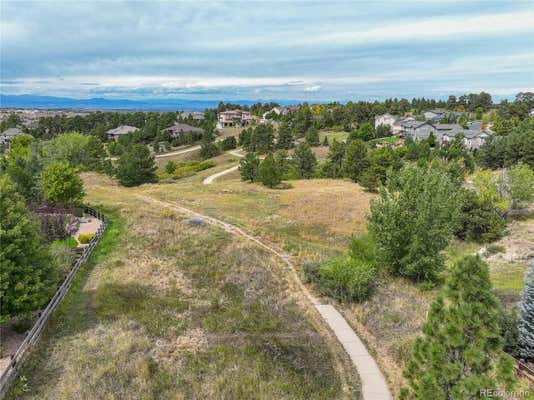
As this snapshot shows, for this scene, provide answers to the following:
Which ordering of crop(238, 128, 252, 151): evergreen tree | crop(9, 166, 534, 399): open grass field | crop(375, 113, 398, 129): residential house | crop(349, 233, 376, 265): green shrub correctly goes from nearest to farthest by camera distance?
1. crop(9, 166, 534, 399): open grass field
2. crop(349, 233, 376, 265): green shrub
3. crop(238, 128, 252, 151): evergreen tree
4. crop(375, 113, 398, 129): residential house

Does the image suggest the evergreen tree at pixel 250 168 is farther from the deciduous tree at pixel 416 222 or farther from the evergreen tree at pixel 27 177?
the deciduous tree at pixel 416 222

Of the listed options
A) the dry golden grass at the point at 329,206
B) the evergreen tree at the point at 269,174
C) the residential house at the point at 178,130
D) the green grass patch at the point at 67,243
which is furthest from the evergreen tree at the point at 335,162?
the residential house at the point at 178,130

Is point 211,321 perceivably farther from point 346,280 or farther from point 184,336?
point 346,280

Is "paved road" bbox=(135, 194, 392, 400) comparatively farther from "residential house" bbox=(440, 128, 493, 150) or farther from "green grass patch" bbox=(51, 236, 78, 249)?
"residential house" bbox=(440, 128, 493, 150)

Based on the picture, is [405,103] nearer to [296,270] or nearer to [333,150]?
[333,150]

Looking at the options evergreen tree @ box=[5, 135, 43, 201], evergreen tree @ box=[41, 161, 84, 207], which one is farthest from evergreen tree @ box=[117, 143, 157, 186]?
evergreen tree @ box=[41, 161, 84, 207]

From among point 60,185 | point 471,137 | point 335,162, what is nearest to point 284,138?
point 335,162
